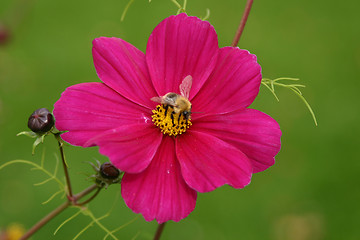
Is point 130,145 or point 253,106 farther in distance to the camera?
point 253,106

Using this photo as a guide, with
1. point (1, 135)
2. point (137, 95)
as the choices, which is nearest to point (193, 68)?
point (137, 95)

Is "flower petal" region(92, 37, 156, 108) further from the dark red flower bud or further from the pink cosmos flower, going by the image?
the dark red flower bud

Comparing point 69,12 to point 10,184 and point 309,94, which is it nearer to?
point 10,184

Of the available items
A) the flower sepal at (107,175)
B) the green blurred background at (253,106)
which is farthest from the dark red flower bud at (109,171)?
the green blurred background at (253,106)

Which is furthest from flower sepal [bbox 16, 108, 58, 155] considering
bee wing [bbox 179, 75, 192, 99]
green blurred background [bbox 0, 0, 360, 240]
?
green blurred background [bbox 0, 0, 360, 240]

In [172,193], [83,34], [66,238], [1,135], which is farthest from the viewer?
[83,34]

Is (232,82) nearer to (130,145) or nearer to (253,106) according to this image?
(130,145)

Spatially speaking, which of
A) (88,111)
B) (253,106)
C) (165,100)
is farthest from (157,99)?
(253,106)
